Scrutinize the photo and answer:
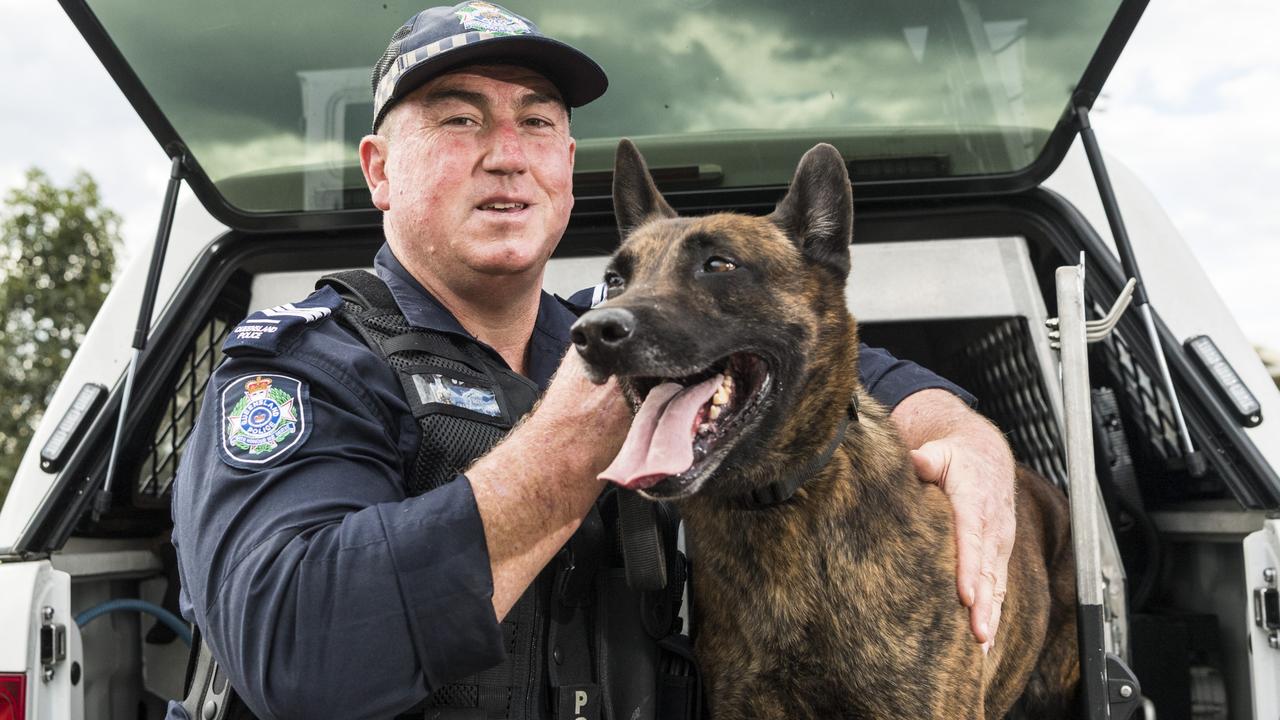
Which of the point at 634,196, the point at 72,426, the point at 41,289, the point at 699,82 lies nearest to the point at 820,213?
the point at 634,196

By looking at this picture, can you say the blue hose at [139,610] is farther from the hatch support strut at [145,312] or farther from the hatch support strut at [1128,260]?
the hatch support strut at [1128,260]

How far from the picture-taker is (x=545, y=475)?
156 cm

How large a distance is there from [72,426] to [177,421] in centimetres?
44

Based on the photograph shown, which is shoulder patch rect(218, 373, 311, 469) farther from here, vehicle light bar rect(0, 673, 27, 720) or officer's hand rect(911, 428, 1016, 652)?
officer's hand rect(911, 428, 1016, 652)

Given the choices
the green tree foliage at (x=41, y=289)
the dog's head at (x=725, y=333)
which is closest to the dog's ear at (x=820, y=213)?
the dog's head at (x=725, y=333)

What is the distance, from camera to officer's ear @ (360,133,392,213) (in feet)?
7.23

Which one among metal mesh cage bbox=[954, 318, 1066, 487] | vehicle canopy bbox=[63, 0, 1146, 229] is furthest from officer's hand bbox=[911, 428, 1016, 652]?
vehicle canopy bbox=[63, 0, 1146, 229]

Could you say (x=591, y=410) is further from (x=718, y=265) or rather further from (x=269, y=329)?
(x=269, y=329)

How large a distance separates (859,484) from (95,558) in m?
1.74

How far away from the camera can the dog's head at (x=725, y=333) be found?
63.5 inches

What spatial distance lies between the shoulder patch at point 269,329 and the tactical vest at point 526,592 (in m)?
0.11

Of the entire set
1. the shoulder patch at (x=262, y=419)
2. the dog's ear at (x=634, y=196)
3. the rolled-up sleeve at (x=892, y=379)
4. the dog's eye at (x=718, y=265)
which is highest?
the dog's ear at (x=634, y=196)

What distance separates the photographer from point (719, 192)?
263 centimetres

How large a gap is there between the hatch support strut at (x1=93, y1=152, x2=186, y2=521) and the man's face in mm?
604
